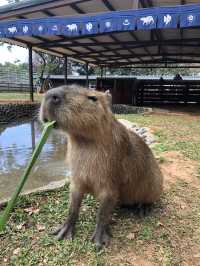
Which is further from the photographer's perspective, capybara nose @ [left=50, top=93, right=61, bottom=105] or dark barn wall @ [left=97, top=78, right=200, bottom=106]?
dark barn wall @ [left=97, top=78, right=200, bottom=106]

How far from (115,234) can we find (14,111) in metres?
10.1

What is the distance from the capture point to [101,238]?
7.66 ft

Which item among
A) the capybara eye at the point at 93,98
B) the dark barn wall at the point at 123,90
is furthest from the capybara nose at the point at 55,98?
the dark barn wall at the point at 123,90

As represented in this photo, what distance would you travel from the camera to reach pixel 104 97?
2.23 meters

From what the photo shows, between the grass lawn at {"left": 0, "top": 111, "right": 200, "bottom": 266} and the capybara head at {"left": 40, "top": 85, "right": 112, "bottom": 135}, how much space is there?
0.83 m

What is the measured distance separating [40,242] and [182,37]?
35.9 ft

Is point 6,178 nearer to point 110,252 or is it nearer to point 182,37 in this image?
point 110,252

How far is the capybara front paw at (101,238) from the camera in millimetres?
2307

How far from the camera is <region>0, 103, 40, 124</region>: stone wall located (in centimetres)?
1164

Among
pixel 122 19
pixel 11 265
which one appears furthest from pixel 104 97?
pixel 122 19

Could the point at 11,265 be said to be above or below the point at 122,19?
below

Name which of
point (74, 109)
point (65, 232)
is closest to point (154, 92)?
point (65, 232)

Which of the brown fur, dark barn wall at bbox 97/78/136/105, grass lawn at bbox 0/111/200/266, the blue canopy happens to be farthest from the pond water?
dark barn wall at bbox 97/78/136/105

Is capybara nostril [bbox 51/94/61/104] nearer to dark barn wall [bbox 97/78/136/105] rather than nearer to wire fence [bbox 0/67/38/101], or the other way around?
dark barn wall [bbox 97/78/136/105]
